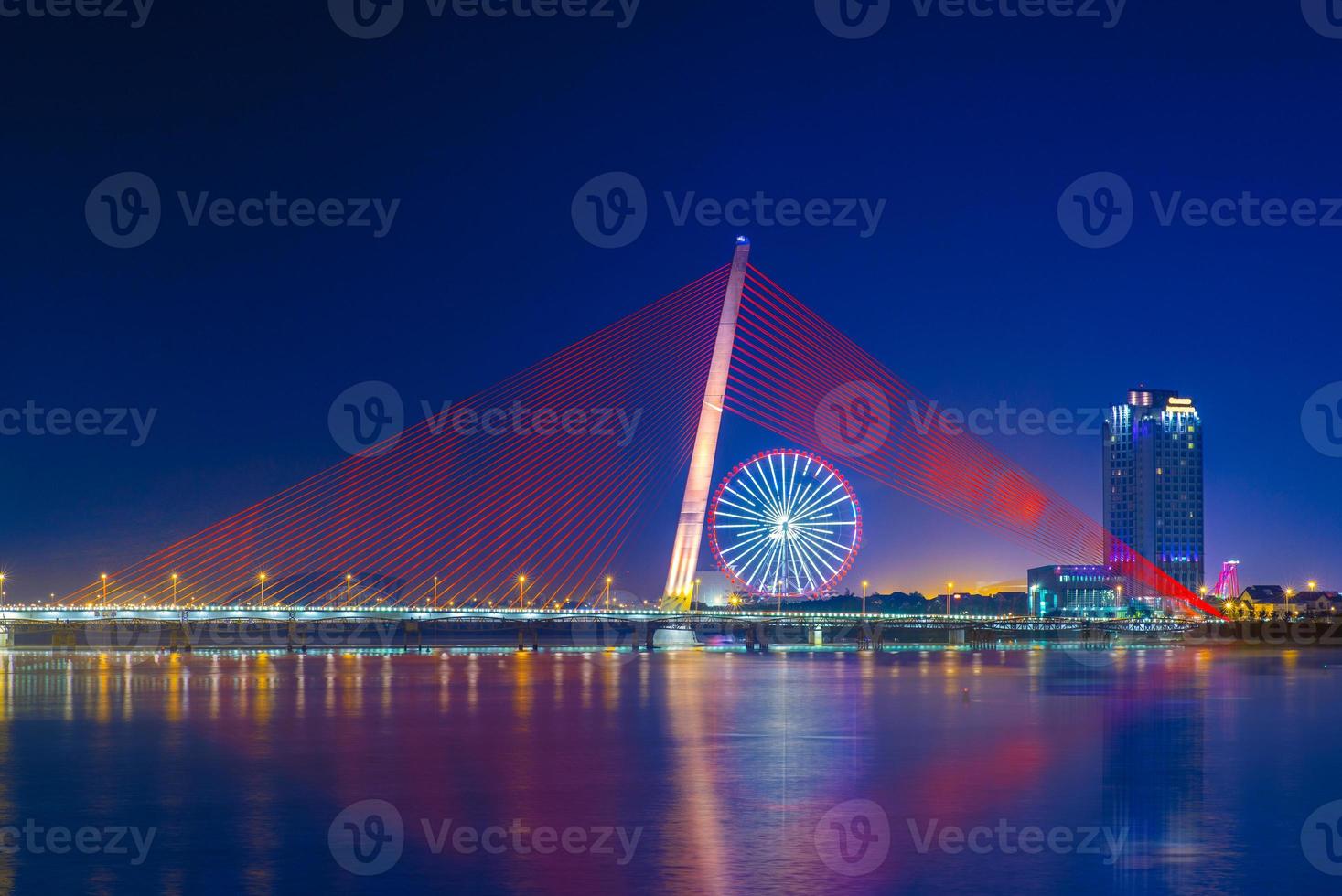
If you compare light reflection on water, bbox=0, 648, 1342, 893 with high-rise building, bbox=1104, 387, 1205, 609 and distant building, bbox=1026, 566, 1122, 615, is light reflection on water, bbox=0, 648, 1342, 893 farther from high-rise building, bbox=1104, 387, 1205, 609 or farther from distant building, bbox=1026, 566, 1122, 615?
high-rise building, bbox=1104, 387, 1205, 609

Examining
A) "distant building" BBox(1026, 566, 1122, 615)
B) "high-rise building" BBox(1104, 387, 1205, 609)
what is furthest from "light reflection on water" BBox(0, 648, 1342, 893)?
"high-rise building" BBox(1104, 387, 1205, 609)

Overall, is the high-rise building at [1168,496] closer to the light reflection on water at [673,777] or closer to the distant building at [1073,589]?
the distant building at [1073,589]

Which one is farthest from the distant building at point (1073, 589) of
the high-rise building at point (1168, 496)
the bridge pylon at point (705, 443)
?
the bridge pylon at point (705, 443)

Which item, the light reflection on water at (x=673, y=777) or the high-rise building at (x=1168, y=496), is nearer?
the light reflection on water at (x=673, y=777)

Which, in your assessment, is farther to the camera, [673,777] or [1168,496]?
[1168,496]

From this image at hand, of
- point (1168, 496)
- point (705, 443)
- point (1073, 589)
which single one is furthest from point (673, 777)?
point (1168, 496)

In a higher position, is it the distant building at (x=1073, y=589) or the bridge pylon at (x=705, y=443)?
the bridge pylon at (x=705, y=443)

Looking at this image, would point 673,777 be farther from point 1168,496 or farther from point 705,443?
point 1168,496
